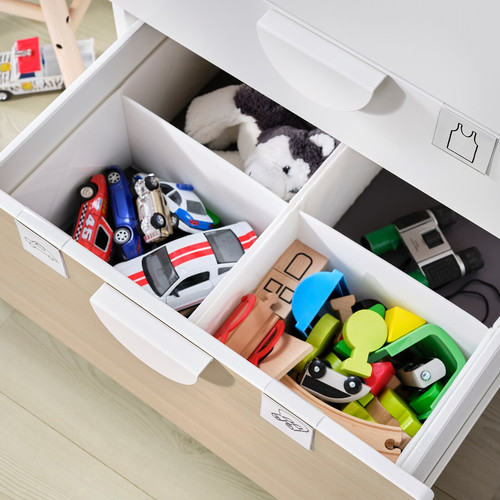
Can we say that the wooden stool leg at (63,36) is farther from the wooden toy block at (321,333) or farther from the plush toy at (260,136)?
the wooden toy block at (321,333)

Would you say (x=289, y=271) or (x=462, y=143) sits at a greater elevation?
(x=462, y=143)

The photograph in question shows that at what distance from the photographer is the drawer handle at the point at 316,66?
735mm

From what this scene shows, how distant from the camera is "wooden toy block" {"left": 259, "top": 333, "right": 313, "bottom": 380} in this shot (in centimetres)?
98

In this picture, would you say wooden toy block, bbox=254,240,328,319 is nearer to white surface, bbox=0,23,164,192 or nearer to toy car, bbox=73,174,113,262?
toy car, bbox=73,174,113,262

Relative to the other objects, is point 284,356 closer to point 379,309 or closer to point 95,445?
point 379,309

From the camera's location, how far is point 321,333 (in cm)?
105

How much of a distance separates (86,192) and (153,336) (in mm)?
350

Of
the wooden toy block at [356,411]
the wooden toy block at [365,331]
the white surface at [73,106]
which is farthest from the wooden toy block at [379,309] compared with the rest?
the white surface at [73,106]

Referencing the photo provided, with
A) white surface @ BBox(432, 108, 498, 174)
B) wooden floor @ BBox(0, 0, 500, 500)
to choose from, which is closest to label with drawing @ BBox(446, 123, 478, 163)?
white surface @ BBox(432, 108, 498, 174)

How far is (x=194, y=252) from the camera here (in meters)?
1.07

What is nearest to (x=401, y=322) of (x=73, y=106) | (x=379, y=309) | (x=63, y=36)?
(x=379, y=309)

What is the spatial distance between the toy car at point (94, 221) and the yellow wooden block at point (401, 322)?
1.34 feet

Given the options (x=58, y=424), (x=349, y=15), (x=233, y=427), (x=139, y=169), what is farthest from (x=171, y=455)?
(x=349, y=15)

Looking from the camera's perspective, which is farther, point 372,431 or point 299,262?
point 299,262
